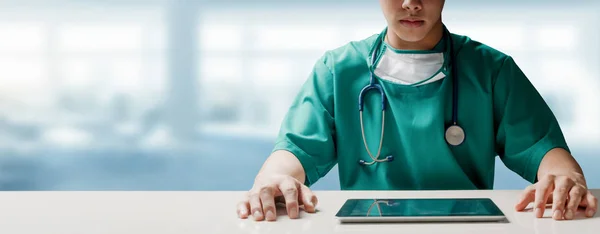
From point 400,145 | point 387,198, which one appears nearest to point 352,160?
point 400,145

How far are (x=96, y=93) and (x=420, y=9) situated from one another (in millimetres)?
3016

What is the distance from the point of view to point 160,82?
428 cm

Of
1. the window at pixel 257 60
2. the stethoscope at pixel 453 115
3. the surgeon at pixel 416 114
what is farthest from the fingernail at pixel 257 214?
the window at pixel 257 60

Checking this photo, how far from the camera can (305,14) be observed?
13.9 ft

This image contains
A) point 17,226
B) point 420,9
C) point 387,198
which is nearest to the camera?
point 17,226

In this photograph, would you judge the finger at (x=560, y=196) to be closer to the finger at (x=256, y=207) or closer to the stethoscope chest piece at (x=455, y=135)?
the finger at (x=256, y=207)

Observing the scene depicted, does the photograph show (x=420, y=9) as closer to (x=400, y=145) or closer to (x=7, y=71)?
(x=400, y=145)

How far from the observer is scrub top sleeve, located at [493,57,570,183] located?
1.70 metres

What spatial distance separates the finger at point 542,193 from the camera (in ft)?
3.68

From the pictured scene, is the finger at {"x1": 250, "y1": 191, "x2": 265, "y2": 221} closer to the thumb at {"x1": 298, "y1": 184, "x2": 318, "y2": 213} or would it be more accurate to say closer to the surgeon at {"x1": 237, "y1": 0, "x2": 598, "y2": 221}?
the thumb at {"x1": 298, "y1": 184, "x2": 318, "y2": 213}

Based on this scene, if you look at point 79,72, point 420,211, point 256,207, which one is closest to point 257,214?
point 256,207

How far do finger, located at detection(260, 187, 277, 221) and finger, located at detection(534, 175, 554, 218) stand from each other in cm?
39

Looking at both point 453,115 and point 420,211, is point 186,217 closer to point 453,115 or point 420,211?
point 420,211

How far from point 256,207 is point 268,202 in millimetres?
20
